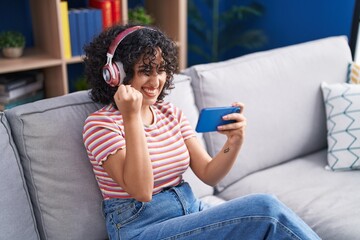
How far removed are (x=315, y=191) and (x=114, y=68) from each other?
0.88 m

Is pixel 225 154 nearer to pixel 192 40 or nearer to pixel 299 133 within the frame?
pixel 299 133

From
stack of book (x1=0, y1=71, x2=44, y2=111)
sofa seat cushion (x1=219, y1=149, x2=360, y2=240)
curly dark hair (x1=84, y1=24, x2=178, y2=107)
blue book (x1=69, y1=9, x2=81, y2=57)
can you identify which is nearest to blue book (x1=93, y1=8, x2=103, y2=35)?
blue book (x1=69, y1=9, x2=81, y2=57)

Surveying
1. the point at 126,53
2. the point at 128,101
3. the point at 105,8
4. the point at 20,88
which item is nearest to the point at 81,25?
the point at 105,8

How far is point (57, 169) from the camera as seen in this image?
1.28 meters

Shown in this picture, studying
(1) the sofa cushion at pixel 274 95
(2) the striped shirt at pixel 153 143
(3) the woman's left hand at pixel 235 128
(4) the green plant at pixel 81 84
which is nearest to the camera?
(2) the striped shirt at pixel 153 143

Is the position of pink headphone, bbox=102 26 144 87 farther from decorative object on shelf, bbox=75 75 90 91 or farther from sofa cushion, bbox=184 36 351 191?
decorative object on shelf, bbox=75 75 90 91

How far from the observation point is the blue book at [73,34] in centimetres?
221

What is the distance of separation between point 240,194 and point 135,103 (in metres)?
0.74

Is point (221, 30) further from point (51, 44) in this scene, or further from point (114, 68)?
point (114, 68)

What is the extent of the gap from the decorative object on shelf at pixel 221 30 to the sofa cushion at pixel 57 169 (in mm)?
A: 1799

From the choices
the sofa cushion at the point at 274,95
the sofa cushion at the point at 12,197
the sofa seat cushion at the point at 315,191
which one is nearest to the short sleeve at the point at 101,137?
the sofa cushion at the point at 12,197

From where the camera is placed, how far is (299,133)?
6.15ft

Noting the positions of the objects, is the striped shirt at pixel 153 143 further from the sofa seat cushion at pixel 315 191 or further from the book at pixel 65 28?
the book at pixel 65 28

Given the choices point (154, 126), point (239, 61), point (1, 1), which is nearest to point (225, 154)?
point (154, 126)
